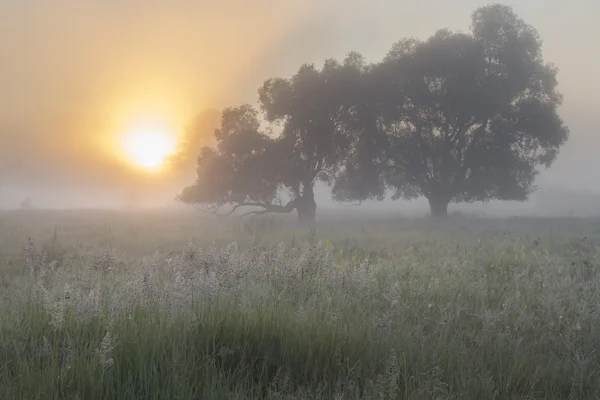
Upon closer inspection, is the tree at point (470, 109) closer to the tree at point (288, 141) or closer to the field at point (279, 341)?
the tree at point (288, 141)

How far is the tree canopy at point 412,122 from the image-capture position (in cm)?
2692

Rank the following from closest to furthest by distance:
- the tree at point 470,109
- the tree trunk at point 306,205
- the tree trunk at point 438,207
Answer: the tree at point 470,109 < the tree trunk at point 306,205 < the tree trunk at point 438,207

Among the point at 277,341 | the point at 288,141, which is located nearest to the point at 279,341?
the point at 277,341

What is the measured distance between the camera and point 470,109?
2664cm

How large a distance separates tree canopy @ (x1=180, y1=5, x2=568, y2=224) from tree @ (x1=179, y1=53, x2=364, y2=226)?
74 mm

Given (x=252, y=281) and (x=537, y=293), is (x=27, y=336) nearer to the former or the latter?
(x=252, y=281)

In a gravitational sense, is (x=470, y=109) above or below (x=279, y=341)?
above

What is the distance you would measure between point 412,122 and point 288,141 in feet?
31.0

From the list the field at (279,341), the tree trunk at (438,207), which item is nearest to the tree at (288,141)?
the tree trunk at (438,207)

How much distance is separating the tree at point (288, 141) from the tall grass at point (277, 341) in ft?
73.4

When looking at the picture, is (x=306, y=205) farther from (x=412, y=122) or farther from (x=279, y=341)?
(x=279, y=341)

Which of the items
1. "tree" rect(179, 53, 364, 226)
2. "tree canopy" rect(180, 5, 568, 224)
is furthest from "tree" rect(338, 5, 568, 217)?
"tree" rect(179, 53, 364, 226)

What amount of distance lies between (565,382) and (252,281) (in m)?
3.64

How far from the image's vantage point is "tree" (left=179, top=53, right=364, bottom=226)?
89.0 feet
